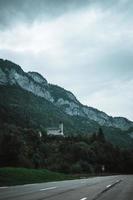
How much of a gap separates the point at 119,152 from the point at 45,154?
3590 cm

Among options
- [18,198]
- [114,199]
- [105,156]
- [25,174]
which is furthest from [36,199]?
[105,156]

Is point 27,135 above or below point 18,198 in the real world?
above

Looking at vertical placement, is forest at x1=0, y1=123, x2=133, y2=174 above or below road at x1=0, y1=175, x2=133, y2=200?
above

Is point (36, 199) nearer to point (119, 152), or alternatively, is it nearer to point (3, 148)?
point (3, 148)

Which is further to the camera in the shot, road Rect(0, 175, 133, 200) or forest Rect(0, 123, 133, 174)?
forest Rect(0, 123, 133, 174)

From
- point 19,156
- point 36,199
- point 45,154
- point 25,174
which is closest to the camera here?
point 36,199

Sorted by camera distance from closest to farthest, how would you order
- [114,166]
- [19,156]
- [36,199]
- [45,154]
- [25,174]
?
1. [36,199]
2. [25,174]
3. [19,156]
4. [45,154]
5. [114,166]

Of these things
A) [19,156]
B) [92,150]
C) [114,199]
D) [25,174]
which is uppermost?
[92,150]

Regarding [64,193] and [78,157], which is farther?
[78,157]

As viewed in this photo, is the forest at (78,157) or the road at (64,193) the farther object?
the forest at (78,157)

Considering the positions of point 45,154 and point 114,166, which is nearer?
point 45,154

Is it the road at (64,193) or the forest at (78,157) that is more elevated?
the forest at (78,157)

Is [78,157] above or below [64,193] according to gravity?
above

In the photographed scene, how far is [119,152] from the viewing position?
16125 centimetres
